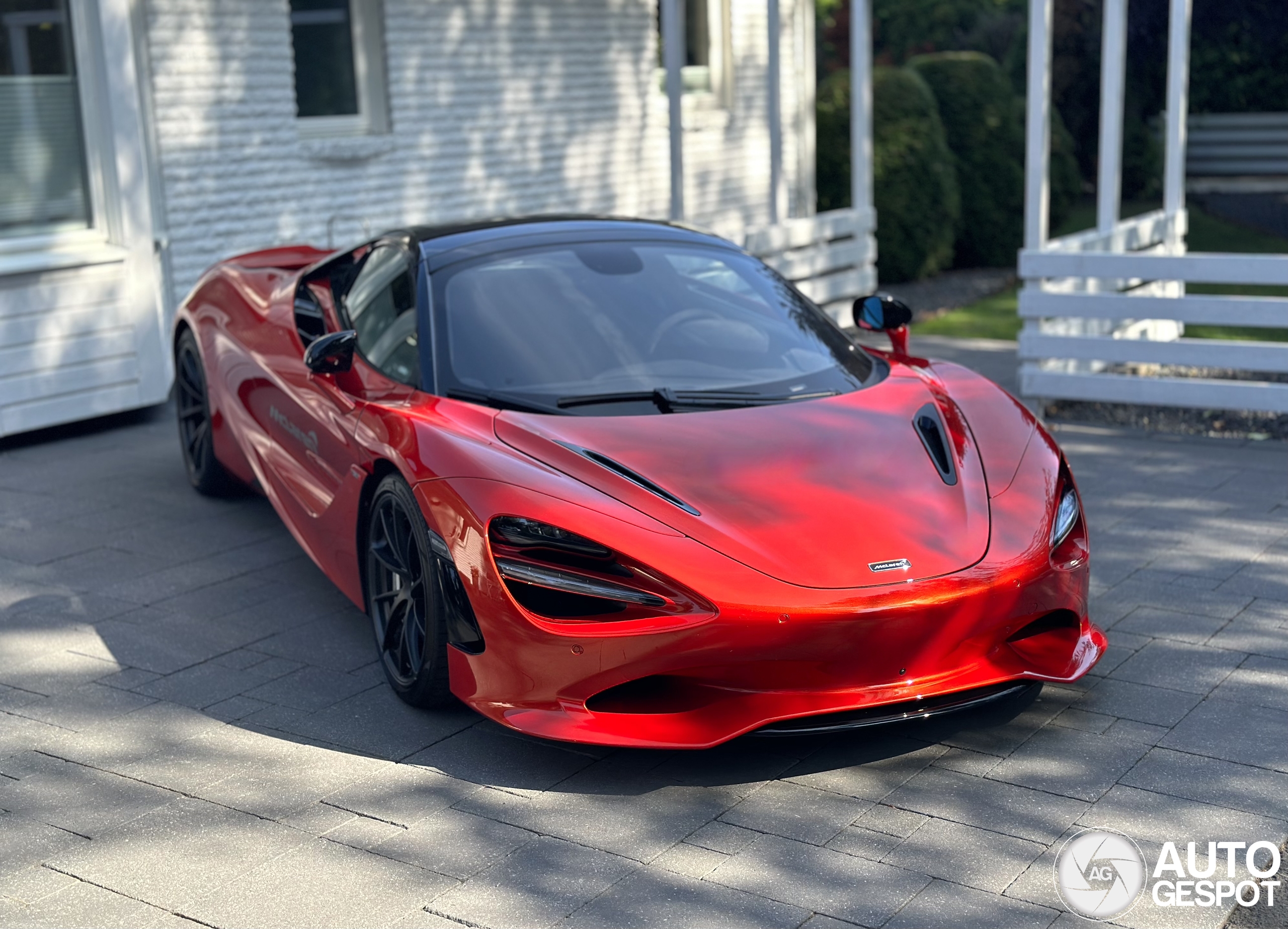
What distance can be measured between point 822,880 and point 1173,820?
94 cm

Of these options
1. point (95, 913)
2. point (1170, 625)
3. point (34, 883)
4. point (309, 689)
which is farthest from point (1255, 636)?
point (34, 883)

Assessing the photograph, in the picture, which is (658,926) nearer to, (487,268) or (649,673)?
(649,673)

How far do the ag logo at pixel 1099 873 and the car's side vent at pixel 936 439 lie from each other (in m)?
1.10

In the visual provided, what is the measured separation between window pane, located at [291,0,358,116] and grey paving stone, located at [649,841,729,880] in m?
8.71

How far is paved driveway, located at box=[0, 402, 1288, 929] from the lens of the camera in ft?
10.8

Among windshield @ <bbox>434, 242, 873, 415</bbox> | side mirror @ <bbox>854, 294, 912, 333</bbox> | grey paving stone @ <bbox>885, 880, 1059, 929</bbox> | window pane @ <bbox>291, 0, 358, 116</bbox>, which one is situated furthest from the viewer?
window pane @ <bbox>291, 0, 358, 116</bbox>

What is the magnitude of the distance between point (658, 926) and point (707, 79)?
13159 millimetres

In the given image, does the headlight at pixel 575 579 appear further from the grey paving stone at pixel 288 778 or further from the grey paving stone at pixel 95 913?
the grey paving stone at pixel 95 913

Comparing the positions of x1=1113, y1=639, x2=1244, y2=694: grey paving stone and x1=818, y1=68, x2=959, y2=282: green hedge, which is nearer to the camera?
x1=1113, y1=639, x2=1244, y2=694: grey paving stone

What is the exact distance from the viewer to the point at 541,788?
3885 mm

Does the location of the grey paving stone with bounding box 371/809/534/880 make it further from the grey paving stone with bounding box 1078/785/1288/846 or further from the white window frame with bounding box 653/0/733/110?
the white window frame with bounding box 653/0/733/110

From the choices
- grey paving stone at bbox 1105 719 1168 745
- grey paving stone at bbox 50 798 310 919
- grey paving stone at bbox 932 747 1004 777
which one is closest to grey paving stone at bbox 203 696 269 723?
grey paving stone at bbox 50 798 310 919

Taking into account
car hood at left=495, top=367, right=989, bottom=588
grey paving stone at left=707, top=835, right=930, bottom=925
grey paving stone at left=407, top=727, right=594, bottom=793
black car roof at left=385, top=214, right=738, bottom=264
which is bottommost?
grey paving stone at left=407, top=727, right=594, bottom=793

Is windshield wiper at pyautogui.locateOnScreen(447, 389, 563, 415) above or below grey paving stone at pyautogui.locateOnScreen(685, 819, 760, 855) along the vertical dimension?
above
